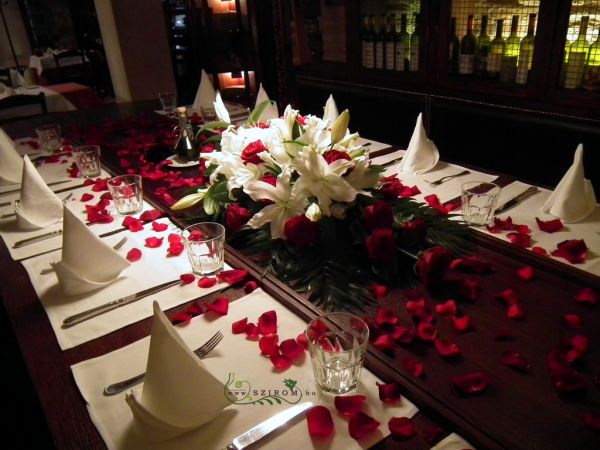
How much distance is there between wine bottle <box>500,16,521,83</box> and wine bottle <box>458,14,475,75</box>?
0.53 feet

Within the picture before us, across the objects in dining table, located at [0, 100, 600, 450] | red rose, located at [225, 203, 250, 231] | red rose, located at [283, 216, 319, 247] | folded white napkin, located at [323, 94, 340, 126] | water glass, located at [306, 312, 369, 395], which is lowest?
dining table, located at [0, 100, 600, 450]

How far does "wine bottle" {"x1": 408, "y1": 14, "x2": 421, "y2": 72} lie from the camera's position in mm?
2393

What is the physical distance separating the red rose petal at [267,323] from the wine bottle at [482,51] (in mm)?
1814

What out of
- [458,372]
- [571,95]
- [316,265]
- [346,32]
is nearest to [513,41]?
[571,95]

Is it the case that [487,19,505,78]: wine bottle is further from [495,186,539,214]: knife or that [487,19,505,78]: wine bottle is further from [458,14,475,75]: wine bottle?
[495,186,539,214]: knife

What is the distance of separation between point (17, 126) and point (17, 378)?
154 cm

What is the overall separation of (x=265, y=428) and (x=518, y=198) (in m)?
1.03

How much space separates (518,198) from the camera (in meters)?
1.35

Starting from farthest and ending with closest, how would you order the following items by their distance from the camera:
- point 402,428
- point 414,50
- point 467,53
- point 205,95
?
point 205,95 → point 414,50 → point 467,53 → point 402,428

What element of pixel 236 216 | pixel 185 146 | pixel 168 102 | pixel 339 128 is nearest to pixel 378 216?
pixel 339 128

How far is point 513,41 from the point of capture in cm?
205

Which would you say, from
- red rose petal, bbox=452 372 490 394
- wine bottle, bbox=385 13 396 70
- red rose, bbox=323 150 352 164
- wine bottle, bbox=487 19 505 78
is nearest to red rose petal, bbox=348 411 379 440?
red rose petal, bbox=452 372 490 394

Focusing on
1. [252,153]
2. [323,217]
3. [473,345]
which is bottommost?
[473,345]

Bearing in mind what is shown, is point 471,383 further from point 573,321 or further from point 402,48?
point 402,48
